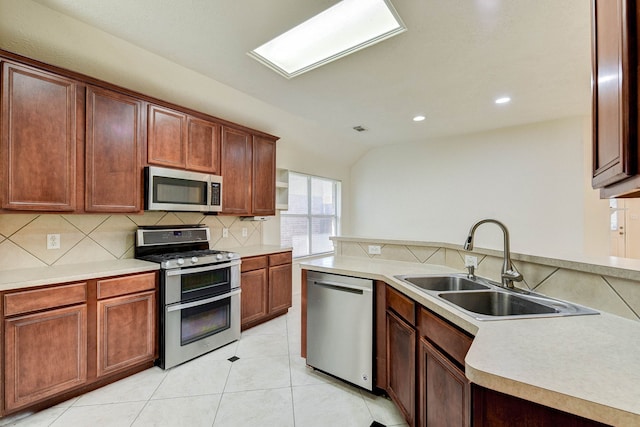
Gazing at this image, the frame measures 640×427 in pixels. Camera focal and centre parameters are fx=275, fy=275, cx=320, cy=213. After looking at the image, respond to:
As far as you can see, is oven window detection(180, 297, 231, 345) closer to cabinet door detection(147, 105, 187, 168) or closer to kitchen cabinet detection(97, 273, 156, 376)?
kitchen cabinet detection(97, 273, 156, 376)

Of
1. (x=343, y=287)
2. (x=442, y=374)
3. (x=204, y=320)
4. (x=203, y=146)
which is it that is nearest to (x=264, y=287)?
(x=204, y=320)

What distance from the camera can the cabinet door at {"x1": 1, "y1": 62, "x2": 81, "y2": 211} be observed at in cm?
180

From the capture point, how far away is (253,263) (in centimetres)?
320

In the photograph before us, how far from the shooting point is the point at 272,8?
69.4 inches

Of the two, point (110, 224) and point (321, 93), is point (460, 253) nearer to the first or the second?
point (321, 93)

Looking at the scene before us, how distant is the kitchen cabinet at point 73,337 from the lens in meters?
1.69

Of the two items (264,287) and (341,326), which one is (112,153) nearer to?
(264,287)

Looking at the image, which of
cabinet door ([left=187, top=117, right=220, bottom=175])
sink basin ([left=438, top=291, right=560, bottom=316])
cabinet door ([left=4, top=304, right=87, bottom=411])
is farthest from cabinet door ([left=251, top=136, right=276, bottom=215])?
sink basin ([left=438, top=291, right=560, bottom=316])

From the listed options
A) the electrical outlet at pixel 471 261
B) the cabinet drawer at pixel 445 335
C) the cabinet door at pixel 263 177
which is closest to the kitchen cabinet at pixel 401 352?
the cabinet drawer at pixel 445 335

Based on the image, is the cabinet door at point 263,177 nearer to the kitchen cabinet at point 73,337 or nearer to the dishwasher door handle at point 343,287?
the kitchen cabinet at point 73,337

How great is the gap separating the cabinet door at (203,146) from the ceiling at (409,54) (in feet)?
1.69

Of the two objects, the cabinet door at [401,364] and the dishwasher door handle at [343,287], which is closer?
the cabinet door at [401,364]

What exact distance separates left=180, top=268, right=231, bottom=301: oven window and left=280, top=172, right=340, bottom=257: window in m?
1.72

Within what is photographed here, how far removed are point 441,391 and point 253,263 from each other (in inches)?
92.9
